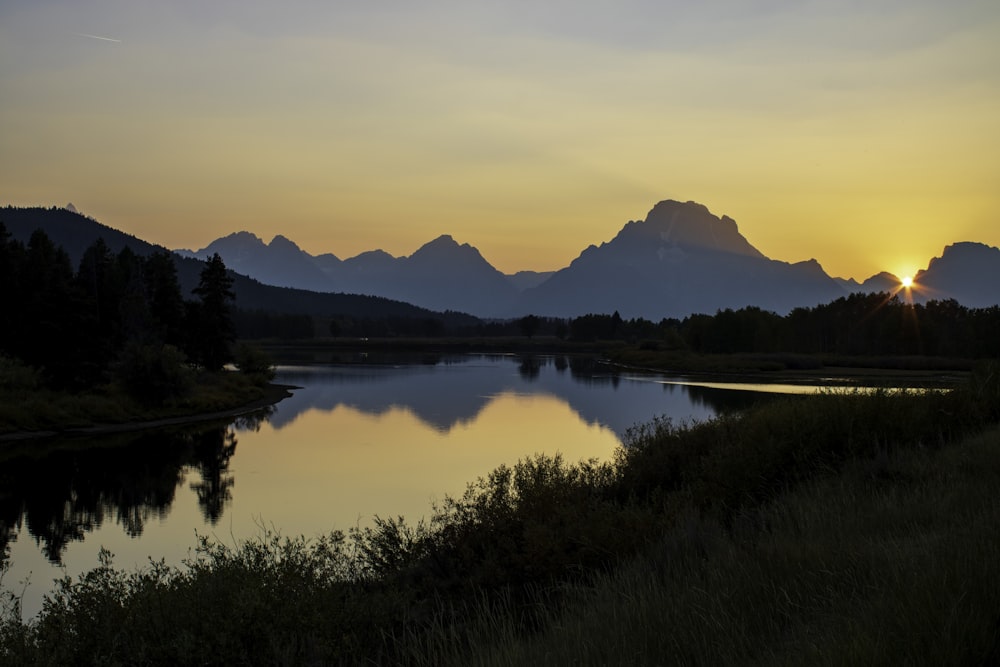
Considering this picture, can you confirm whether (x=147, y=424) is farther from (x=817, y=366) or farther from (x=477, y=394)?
(x=817, y=366)

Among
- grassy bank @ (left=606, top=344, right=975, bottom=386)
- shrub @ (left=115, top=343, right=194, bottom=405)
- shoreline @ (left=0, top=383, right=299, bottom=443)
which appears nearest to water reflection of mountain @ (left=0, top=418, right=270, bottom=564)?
shoreline @ (left=0, top=383, right=299, bottom=443)

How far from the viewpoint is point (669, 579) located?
22.8 ft

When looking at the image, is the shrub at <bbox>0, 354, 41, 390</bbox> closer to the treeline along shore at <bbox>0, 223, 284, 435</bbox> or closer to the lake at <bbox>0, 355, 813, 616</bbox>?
the treeline along shore at <bbox>0, 223, 284, 435</bbox>

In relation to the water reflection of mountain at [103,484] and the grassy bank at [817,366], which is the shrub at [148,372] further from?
the grassy bank at [817,366]

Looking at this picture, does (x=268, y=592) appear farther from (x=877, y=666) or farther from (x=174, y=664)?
(x=877, y=666)

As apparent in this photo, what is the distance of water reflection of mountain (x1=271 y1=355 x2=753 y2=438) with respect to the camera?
50281mm

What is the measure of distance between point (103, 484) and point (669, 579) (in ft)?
89.1

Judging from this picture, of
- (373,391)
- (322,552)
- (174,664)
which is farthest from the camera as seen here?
(373,391)

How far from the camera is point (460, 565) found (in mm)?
12727

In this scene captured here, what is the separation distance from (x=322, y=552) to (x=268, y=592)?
212 cm

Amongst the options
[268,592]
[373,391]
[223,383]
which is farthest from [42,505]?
[373,391]

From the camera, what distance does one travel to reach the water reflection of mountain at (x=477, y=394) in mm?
50281

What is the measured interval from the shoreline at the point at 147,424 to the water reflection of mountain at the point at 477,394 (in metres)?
1.74

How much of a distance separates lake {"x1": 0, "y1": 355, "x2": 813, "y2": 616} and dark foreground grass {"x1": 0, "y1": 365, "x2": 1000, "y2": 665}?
5174 millimetres
